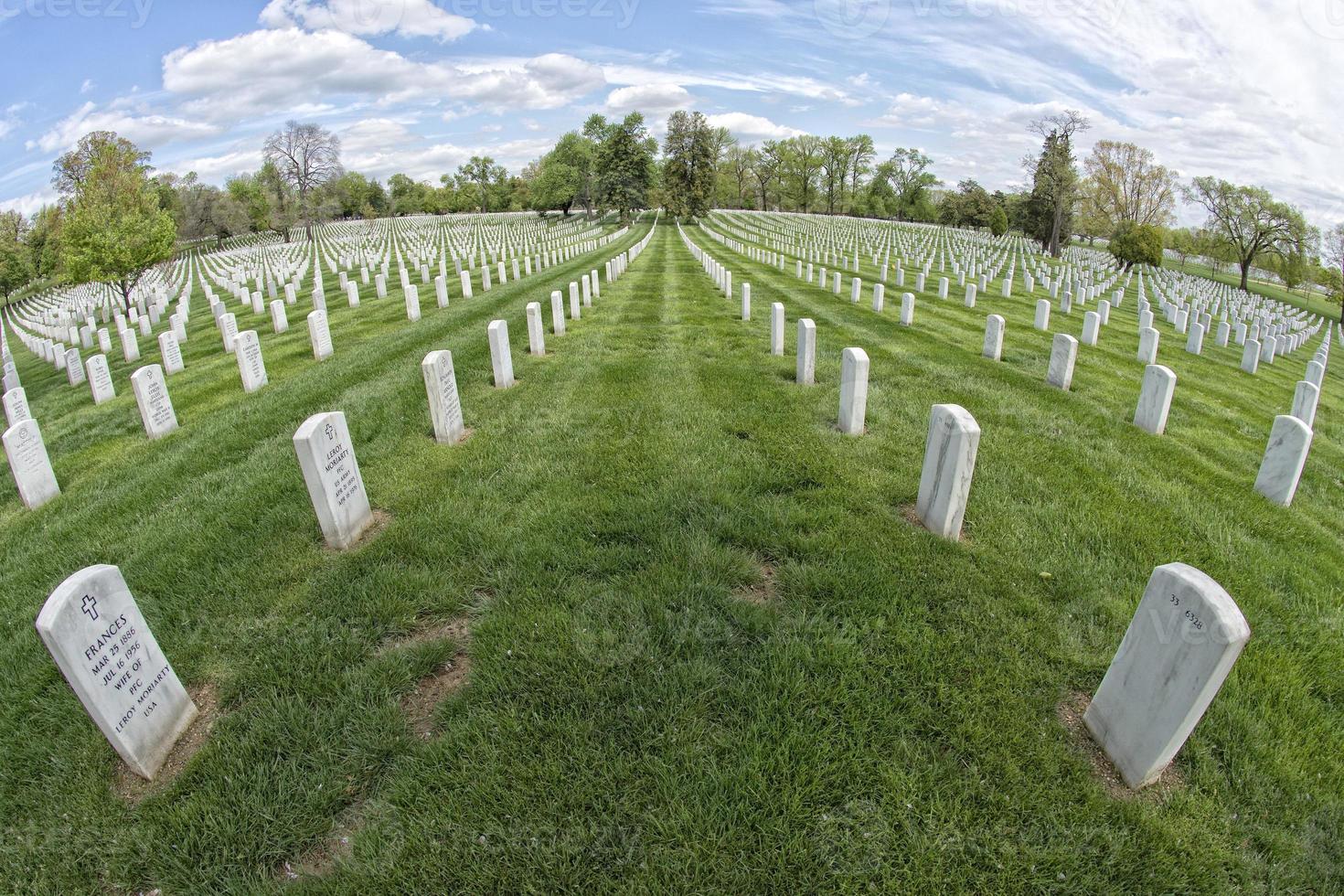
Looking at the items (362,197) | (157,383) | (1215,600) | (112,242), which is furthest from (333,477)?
(362,197)

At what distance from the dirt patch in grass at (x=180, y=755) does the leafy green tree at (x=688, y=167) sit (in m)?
75.2

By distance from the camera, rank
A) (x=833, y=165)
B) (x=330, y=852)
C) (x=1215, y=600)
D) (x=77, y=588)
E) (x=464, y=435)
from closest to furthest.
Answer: (x=1215, y=600) < (x=330, y=852) < (x=77, y=588) < (x=464, y=435) < (x=833, y=165)

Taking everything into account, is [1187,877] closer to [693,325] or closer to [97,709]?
[97,709]

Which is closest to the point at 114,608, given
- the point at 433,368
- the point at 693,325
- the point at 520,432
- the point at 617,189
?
the point at 433,368

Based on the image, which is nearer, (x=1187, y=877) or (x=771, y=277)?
(x=1187, y=877)

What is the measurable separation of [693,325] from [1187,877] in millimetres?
10912

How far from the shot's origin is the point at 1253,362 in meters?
13.2

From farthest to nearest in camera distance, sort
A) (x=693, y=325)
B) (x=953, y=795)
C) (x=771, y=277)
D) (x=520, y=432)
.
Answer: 1. (x=771, y=277)
2. (x=693, y=325)
3. (x=520, y=432)
4. (x=953, y=795)

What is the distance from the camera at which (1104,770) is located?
2604 mm

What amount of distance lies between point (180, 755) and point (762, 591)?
299 centimetres

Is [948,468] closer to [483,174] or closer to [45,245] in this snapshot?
[45,245]

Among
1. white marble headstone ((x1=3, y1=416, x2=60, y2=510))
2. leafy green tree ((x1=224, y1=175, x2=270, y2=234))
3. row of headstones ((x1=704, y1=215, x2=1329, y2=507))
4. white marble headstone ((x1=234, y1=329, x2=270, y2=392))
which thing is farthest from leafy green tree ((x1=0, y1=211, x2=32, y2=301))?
row of headstones ((x1=704, y1=215, x2=1329, y2=507))

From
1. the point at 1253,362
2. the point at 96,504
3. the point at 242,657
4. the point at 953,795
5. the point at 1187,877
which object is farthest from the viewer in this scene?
the point at 1253,362

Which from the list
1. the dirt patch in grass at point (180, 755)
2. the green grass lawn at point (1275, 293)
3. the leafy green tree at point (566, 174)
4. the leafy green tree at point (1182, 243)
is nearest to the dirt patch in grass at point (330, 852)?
the dirt patch in grass at point (180, 755)
